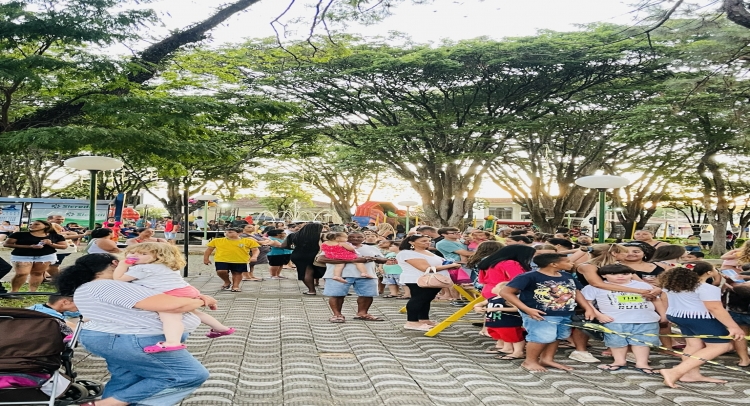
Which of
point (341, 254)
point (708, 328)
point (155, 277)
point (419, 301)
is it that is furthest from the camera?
point (341, 254)

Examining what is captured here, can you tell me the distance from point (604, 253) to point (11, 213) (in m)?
18.0

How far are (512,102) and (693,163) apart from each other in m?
11.8

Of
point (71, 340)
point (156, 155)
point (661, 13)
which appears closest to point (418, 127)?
point (156, 155)

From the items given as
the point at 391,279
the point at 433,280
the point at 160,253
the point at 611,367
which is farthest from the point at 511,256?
the point at 391,279

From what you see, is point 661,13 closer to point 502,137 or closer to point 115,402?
point 115,402

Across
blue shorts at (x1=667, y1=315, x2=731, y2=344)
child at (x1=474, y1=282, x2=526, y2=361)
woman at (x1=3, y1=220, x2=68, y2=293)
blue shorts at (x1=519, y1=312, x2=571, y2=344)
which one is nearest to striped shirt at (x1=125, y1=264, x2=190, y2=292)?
blue shorts at (x1=519, y1=312, x2=571, y2=344)

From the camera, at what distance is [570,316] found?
21.4 ft

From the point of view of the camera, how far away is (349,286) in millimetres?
9461

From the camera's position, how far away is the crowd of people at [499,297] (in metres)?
4.07

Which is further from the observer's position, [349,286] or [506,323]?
[349,286]

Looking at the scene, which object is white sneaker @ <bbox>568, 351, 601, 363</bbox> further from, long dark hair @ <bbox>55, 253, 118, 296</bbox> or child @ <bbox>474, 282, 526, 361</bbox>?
long dark hair @ <bbox>55, 253, 118, 296</bbox>

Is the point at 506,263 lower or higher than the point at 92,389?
higher

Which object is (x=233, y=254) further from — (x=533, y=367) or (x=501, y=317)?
(x=533, y=367)

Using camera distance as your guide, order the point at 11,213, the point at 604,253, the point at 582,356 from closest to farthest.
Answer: the point at 582,356 → the point at 604,253 → the point at 11,213
